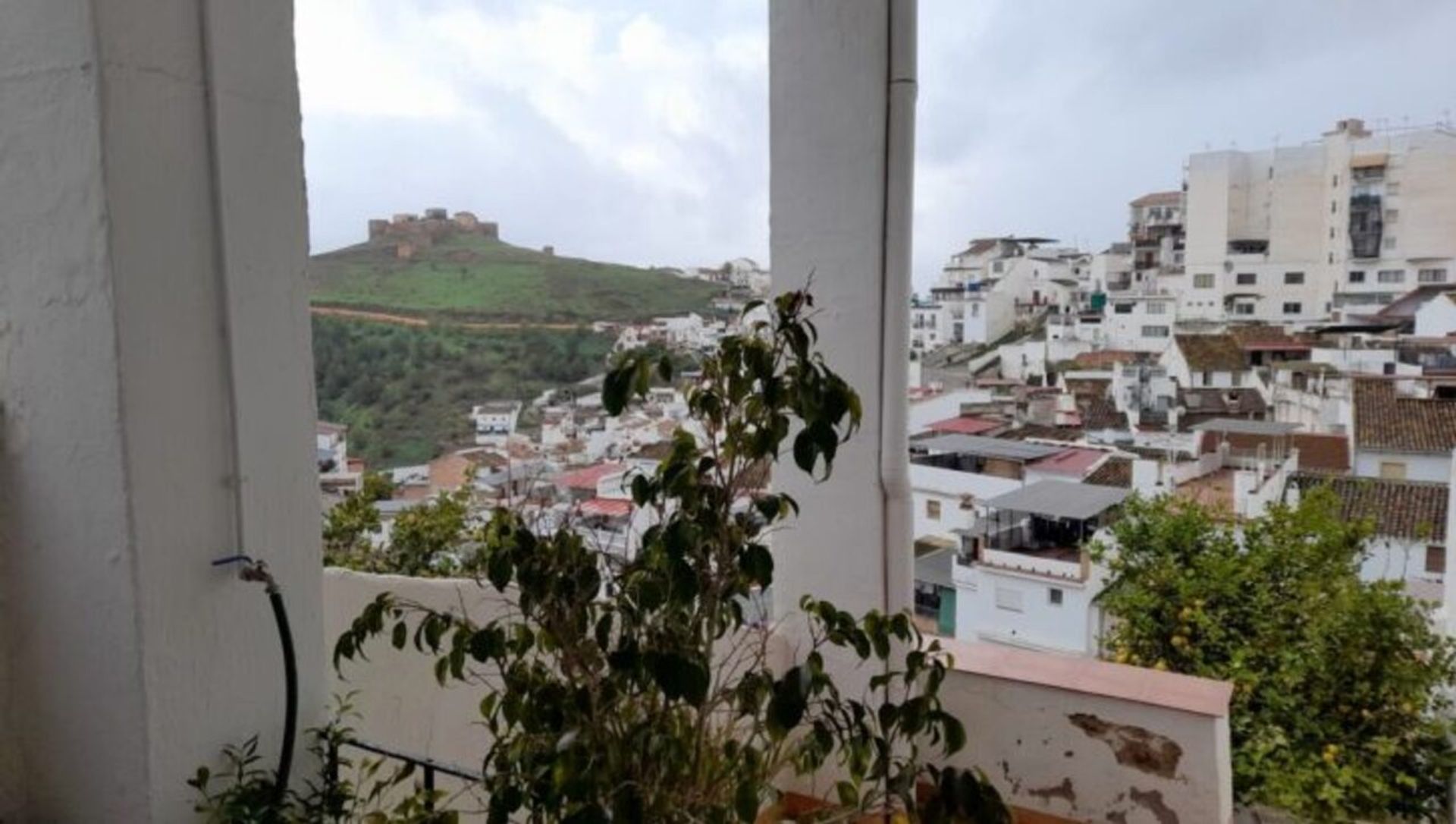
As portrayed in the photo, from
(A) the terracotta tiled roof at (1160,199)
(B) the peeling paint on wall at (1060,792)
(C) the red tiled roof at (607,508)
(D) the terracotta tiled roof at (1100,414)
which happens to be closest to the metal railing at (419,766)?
(C) the red tiled roof at (607,508)

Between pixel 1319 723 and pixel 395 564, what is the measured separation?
250 cm

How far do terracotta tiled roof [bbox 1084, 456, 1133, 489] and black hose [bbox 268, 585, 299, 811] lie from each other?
209 centimetres

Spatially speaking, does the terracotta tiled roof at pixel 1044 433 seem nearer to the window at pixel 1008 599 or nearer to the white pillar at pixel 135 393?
the window at pixel 1008 599

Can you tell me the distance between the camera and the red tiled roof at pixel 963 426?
269 cm

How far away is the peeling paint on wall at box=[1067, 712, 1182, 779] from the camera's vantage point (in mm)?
2355

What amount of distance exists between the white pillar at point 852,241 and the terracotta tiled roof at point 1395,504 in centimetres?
110

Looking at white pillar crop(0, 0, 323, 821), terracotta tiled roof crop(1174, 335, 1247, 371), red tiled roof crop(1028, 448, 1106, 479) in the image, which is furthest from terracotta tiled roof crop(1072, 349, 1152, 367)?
white pillar crop(0, 0, 323, 821)

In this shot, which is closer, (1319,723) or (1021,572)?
(1319,723)

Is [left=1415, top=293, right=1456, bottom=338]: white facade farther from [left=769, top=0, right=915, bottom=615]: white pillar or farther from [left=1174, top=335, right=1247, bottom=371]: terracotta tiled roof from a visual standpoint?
[left=769, top=0, right=915, bottom=615]: white pillar

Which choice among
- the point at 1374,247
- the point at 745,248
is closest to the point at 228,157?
the point at 745,248

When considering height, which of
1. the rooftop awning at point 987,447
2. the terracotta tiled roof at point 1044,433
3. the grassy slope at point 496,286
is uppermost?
the grassy slope at point 496,286

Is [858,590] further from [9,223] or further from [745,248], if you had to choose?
[9,223]

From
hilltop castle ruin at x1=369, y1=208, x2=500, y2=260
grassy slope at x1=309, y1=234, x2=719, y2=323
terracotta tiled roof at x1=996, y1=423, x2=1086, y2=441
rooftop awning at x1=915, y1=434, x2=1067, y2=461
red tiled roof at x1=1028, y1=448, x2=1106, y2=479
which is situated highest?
hilltop castle ruin at x1=369, y1=208, x2=500, y2=260

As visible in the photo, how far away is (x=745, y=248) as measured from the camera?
9.07ft
